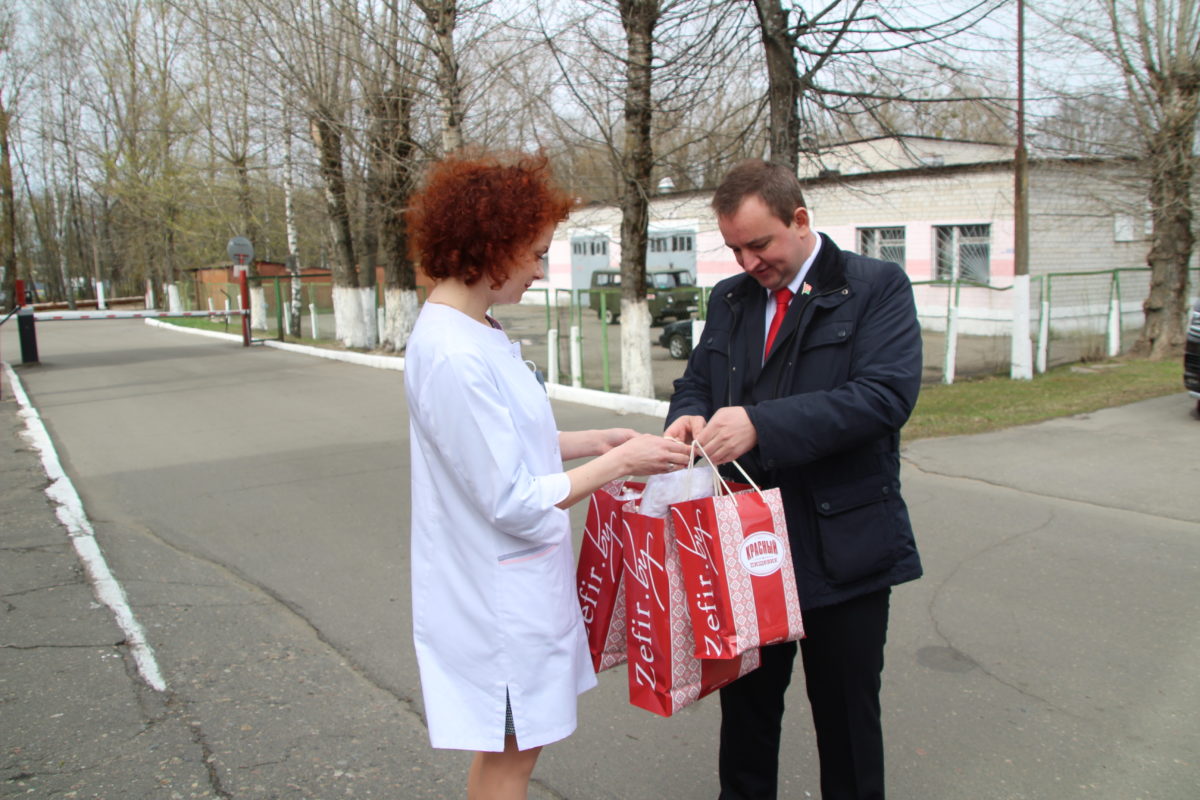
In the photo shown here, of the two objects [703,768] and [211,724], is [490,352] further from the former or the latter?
[211,724]

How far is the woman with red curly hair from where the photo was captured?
1.88 m

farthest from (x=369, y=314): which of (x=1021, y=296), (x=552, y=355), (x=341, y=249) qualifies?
(x=1021, y=296)

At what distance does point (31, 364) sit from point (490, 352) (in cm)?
1859

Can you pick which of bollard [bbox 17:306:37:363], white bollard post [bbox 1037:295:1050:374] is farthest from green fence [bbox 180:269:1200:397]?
bollard [bbox 17:306:37:363]

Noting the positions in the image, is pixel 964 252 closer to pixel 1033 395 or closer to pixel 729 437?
pixel 1033 395

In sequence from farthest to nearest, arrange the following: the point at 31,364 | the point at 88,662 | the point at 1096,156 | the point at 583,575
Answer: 1. the point at 31,364
2. the point at 1096,156
3. the point at 88,662
4. the point at 583,575

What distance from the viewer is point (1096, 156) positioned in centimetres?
1611

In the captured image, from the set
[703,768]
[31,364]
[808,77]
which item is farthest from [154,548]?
[31,364]

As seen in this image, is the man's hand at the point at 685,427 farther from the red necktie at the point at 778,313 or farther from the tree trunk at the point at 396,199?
the tree trunk at the point at 396,199

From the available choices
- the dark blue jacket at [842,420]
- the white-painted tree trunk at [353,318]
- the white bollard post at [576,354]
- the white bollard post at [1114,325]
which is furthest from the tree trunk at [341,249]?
the dark blue jacket at [842,420]

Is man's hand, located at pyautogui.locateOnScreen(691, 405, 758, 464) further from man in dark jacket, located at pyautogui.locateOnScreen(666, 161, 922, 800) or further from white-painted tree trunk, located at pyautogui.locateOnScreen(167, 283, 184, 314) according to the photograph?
white-painted tree trunk, located at pyautogui.locateOnScreen(167, 283, 184, 314)

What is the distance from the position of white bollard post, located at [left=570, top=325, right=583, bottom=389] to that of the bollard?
1043cm

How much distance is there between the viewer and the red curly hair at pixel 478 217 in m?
2.00

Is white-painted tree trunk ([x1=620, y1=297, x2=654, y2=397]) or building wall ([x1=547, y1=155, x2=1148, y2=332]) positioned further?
building wall ([x1=547, y1=155, x2=1148, y2=332])
